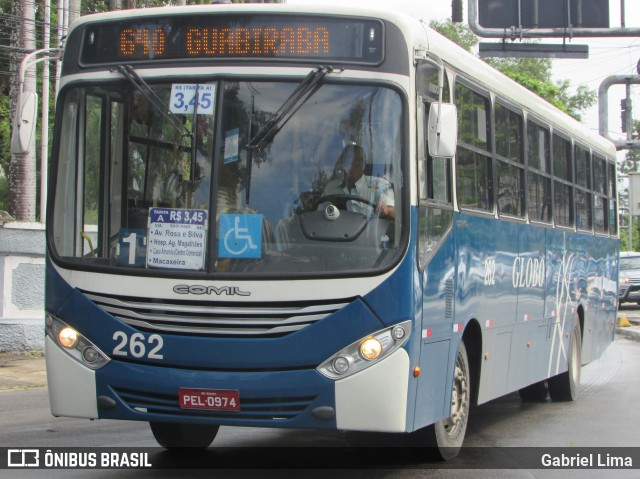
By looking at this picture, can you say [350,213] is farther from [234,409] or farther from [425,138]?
[234,409]

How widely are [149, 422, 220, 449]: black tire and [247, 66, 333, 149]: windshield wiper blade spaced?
263 cm

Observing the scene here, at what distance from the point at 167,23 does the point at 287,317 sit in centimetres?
209

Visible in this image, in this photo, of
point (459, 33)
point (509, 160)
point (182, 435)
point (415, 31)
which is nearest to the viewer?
point (415, 31)

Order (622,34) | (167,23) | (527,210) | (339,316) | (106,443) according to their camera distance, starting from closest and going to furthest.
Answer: (339,316) → (167,23) → (106,443) → (527,210) → (622,34)

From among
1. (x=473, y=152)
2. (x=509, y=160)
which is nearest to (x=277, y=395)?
(x=473, y=152)

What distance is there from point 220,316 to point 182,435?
2202 millimetres

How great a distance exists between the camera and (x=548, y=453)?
9.06m

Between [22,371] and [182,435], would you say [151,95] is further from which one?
[22,371]

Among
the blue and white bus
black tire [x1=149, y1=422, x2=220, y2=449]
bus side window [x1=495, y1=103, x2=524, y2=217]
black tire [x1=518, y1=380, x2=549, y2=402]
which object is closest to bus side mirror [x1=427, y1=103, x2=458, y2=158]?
the blue and white bus

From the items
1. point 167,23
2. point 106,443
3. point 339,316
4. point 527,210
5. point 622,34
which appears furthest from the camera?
point 622,34

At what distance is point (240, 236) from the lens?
6805 mm

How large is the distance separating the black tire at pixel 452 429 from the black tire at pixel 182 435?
1685 mm

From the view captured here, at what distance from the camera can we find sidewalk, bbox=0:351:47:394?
1351 centimetres

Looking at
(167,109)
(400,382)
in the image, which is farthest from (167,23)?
(400,382)
